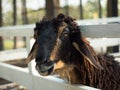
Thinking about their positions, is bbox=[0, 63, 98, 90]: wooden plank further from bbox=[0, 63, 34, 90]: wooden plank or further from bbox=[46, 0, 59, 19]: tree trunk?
bbox=[46, 0, 59, 19]: tree trunk

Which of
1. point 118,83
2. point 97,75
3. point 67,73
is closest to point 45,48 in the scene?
point 67,73

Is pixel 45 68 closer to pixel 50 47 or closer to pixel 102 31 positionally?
pixel 50 47

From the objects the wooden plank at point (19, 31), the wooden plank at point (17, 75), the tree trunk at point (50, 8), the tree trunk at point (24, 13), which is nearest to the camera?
the wooden plank at point (19, 31)

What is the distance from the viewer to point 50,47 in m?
2.20

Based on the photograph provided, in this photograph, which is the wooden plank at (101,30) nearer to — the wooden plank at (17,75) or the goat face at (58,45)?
the goat face at (58,45)

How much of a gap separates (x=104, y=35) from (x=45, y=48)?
40 cm

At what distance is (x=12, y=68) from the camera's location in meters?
3.72

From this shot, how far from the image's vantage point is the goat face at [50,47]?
7.03 ft

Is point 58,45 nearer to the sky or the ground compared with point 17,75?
nearer to the sky

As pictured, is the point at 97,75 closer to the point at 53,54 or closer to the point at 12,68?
the point at 53,54

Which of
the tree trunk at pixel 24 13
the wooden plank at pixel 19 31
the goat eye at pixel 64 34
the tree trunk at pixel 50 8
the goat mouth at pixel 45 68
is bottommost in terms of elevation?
the tree trunk at pixel 24 13

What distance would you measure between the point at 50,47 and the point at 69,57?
6.9 inches

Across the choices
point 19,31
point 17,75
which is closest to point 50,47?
point 19,31

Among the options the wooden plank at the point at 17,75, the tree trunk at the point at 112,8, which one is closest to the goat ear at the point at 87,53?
the wooden plank at the point at 17,75
